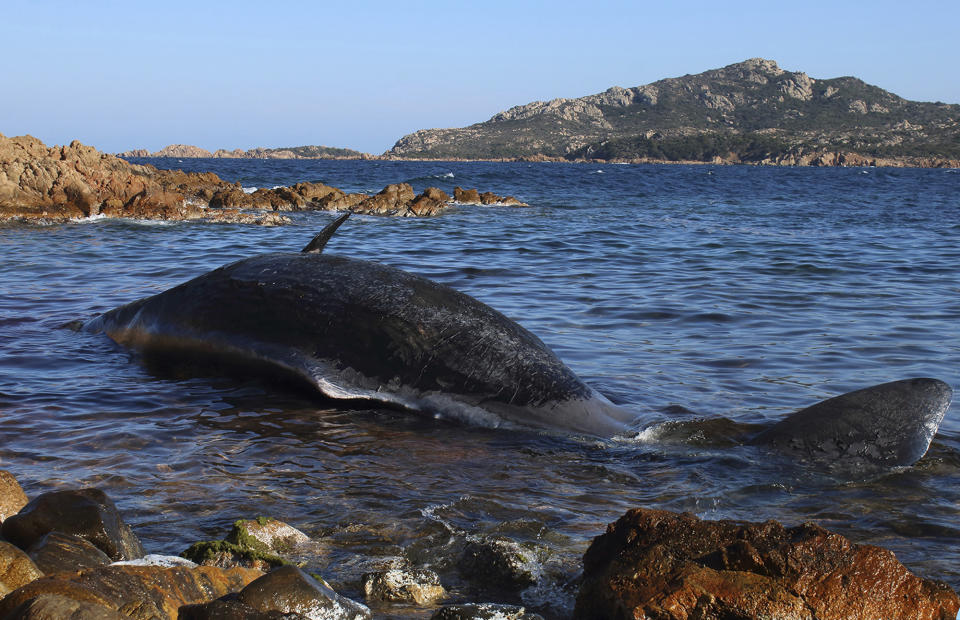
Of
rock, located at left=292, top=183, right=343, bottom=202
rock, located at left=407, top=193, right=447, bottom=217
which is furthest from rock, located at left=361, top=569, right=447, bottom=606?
rock, located at left=292, top=183, right=343, bottom=202

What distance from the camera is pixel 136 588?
8.29 feet

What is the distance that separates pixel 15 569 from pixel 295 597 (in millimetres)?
812

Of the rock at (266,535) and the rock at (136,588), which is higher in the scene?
the rock at (136,588)

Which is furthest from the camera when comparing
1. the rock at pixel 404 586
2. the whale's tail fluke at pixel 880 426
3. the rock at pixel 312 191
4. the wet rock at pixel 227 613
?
the rock at pixel 312 191

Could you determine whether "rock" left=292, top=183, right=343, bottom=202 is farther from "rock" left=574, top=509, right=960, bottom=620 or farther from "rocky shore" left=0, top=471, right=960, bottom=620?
"rock" left=574, top=509, right=960, bottom=620

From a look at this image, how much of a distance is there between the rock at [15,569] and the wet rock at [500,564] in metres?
1.48

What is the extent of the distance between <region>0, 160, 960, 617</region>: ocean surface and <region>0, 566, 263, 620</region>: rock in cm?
57

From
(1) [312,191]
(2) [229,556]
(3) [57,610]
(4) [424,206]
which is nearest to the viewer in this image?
(3) [57,610]

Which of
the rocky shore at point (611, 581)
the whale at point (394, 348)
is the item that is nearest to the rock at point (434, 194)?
the whale at point (394, 348)

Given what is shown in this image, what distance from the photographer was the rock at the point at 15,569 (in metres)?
2.46

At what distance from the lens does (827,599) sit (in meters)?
2.61

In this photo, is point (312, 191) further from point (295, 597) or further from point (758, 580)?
point (758, 580)

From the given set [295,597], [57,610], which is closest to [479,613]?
[295,597]

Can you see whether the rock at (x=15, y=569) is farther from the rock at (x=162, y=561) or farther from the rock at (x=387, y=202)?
the rock at (x=387, y=202)
